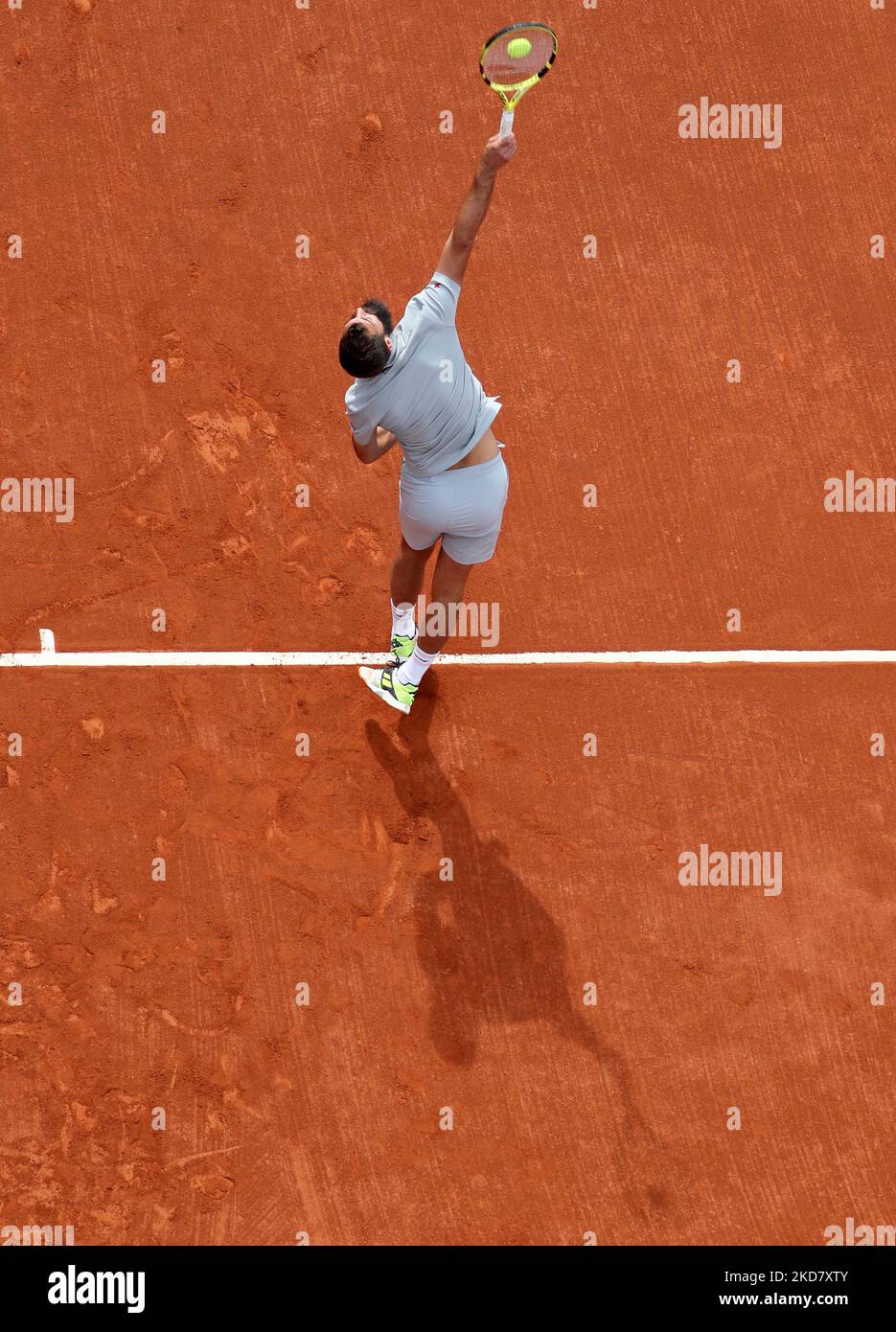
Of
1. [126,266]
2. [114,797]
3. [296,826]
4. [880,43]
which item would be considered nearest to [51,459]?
[126,266]

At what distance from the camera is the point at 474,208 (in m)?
5.67

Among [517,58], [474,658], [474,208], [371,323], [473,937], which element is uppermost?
[517,58]

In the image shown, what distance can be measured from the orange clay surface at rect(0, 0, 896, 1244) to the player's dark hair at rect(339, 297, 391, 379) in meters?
2.15

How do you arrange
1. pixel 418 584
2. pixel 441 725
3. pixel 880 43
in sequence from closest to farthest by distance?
pixel 418 584 < pixel 441 725 < pixel 880 43

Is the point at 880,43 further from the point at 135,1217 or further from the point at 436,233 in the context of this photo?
the point at 135,1217

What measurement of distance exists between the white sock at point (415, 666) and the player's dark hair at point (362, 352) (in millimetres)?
2098

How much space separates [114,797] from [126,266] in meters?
3.34

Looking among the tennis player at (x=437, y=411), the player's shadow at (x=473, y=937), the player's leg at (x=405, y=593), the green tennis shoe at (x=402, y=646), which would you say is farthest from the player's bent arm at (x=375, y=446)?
the player's shadow at (x=473, y=937)

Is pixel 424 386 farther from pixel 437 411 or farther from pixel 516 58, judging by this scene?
pixel 516 58

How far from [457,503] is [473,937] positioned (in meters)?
2.70

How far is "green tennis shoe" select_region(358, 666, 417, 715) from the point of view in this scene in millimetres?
7340

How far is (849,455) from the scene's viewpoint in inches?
305

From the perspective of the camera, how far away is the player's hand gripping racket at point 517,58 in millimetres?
5918

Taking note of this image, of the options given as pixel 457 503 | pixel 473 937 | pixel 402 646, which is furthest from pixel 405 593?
pixel 473 937
